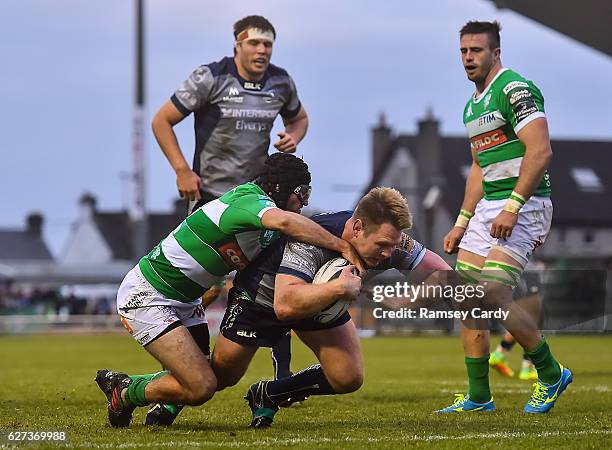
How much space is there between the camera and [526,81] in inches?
328

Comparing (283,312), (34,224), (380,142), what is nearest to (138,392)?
(283,312)

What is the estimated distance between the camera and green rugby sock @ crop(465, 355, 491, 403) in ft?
28.2

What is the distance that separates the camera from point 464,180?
186ft

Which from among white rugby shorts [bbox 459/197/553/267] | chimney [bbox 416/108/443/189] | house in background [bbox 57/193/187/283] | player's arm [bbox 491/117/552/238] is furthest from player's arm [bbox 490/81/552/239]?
house in background [bbox 57/193/187/283]

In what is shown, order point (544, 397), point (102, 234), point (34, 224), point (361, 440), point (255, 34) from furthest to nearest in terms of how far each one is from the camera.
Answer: point (34, 224)
point (102, 234)
point (255, 34)
point (544, 397)
point (361, 440)

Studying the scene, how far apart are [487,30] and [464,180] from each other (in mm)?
48683

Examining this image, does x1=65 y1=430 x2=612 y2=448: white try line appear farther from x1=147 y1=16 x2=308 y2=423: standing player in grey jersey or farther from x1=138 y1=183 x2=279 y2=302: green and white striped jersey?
x1=147 y1=16 x2=308 y2=423: standing player in grey jersey

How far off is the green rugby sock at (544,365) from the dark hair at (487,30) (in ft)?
6.55

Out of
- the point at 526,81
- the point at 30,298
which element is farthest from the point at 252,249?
the point at 30,298

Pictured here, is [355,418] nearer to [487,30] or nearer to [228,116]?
[228,116]

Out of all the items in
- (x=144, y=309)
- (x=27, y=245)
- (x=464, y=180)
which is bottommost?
(x=27, y=245)

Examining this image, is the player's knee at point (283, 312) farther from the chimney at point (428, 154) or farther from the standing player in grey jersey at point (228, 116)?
the chimney at point (428, 154)

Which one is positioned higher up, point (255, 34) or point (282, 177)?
point (255, 34)

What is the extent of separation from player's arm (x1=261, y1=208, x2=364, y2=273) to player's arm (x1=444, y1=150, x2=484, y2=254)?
2190 millimetres
